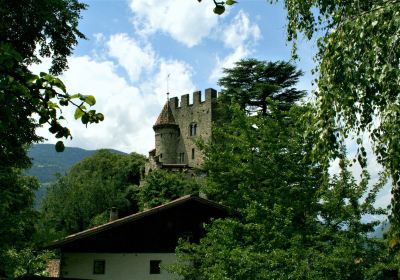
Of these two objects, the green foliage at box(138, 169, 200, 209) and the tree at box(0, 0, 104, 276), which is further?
the green foliage at box(138, 169, 200, 209)

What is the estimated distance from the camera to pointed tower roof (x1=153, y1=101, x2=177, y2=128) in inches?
1988

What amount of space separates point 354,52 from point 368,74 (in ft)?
1.02

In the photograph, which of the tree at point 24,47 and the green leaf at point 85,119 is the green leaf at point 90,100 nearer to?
the green leaf at point 85,119

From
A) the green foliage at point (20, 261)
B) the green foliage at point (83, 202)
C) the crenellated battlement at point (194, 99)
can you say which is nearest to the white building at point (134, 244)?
the green foliage at point (20, 261)

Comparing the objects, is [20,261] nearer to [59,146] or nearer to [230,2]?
[59,146]

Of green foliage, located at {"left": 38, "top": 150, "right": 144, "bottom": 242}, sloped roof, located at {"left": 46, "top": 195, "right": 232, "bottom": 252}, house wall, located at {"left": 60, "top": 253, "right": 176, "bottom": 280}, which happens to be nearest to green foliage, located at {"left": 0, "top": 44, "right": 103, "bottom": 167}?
sloped roof, located at {"left": 46, "top": 195, "right": 232, "bottom": 252}

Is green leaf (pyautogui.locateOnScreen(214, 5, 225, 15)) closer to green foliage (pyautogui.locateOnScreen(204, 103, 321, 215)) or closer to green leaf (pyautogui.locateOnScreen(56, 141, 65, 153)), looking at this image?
green leaf (pyautogui.locateOnScreen(56, 141, 65, 153))

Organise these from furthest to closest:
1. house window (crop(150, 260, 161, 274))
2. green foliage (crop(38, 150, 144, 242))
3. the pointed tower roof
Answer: the pointed tower roof, green foliage (crop(38, 150, 144, 242)), house window (crop(150, 260, 161, 274))

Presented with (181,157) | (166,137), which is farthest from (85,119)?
(181,157)

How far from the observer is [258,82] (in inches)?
1293

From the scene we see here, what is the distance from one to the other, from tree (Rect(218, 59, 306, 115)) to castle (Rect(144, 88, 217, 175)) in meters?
15.2

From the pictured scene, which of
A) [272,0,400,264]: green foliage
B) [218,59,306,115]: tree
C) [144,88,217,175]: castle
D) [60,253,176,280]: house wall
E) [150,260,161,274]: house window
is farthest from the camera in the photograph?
[144,88,217,175]: castle

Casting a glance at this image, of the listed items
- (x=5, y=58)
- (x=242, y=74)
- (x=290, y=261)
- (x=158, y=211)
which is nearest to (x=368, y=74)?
(x=5, y=58)

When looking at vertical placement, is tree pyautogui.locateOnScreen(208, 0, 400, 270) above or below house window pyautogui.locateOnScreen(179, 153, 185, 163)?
below
